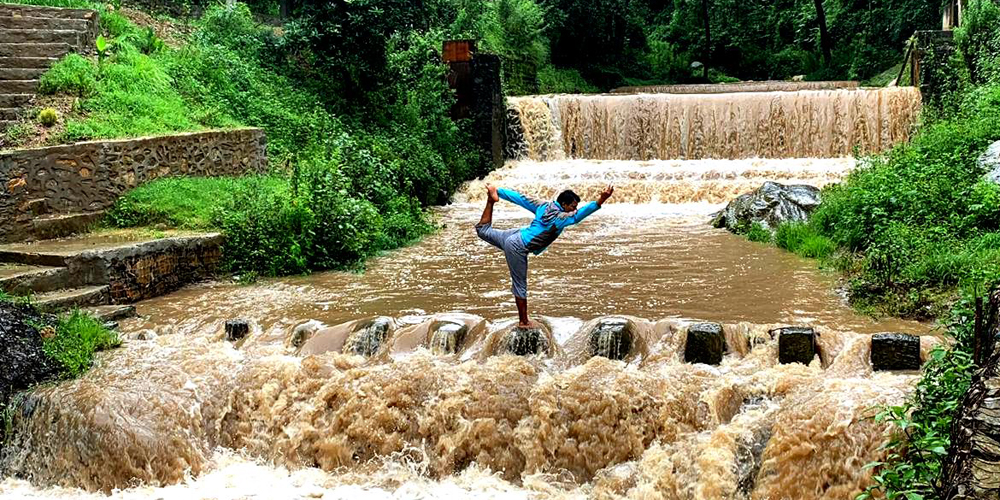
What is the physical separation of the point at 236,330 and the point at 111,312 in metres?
1.43

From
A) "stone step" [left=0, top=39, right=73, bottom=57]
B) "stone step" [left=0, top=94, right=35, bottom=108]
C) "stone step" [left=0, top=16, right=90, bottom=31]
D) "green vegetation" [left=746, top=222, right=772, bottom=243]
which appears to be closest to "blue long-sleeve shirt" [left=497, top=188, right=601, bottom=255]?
"green vegetation" [left=746, top=222, right=772, bottom=243]

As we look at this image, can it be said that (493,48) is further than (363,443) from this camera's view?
Yes

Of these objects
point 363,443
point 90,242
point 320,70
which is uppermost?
point 320,70

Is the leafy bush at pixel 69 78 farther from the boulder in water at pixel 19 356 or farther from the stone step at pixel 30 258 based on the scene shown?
the boulder in water at pixel 19 356

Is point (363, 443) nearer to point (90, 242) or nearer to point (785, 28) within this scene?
point (90, 242)

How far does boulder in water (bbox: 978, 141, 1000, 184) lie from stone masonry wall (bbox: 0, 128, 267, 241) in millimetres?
9619

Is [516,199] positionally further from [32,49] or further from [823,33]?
[823,33]

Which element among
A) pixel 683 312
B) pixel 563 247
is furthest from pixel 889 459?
pixel 563 247

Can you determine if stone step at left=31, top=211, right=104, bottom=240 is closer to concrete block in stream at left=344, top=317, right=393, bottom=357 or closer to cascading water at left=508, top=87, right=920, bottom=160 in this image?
concrete block in stream at left=344, top=317, right=393, bottom=357

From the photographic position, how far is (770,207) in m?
12.7

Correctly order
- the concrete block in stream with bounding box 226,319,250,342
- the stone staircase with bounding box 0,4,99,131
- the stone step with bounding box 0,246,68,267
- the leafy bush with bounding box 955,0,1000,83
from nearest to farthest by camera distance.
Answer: the concrete block in stream with bounding box 226,319,250,342 → the stone step with bounding box 0,246,68,267 → the stone staircase with bounding box 0,4,99,131 → the leafy bush with bounding box 955,0,1000,83

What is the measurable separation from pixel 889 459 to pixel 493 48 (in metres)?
17.6

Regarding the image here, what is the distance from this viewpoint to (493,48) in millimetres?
21812

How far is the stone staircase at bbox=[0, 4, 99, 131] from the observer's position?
1262cm
